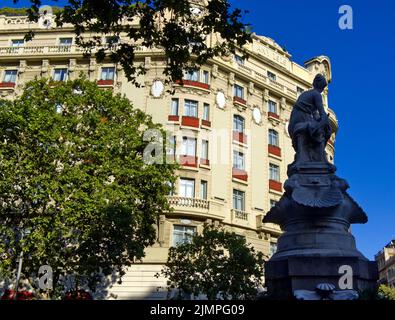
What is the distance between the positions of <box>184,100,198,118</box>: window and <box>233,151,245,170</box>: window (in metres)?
4.21

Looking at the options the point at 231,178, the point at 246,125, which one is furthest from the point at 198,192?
the point at 246,125

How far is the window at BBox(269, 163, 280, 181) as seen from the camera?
3378 cm

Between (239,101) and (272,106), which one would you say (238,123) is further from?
(272,106)

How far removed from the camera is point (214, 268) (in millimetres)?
18672

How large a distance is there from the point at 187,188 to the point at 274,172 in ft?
28.3

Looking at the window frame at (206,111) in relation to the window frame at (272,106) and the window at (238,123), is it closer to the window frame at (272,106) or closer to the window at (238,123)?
the window at (238,123)

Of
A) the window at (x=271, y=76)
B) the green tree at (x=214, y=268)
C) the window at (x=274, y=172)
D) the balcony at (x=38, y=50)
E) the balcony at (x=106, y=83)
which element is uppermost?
the window at (x=271, y=76)

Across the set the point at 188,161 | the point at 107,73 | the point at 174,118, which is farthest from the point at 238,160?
the point at 107,73

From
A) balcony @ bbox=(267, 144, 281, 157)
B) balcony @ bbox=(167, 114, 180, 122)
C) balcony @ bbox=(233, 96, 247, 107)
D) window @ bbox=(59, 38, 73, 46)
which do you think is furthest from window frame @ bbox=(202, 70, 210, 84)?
window @ bbox=(59, 38, 73, 46)

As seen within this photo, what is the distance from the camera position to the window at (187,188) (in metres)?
28.6

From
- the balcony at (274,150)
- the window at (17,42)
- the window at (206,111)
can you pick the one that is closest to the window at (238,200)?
the balcony at (274,150)

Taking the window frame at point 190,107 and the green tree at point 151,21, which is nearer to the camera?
the green tree at point 151,21

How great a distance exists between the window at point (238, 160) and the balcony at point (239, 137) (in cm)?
100

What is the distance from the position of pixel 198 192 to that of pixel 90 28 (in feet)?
64.8
